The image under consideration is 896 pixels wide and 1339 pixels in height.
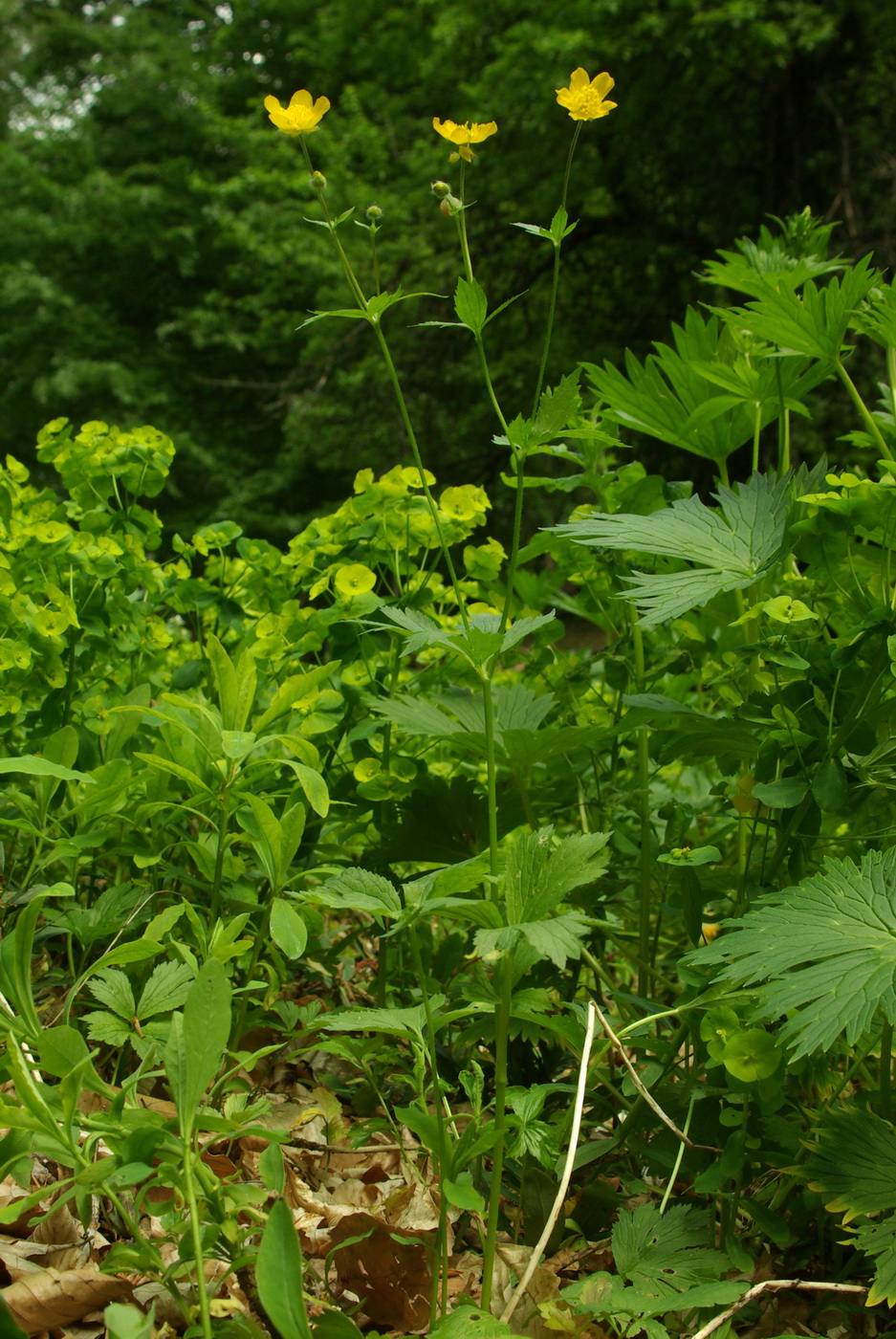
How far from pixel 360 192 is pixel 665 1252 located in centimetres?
1009

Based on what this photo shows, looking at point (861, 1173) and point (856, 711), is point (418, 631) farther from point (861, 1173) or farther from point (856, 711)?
point (861, 1173)

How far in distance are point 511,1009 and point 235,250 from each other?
1315 cm

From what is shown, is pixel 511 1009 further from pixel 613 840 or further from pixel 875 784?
pixel 613 840

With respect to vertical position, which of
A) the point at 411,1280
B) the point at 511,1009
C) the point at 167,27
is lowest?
the point at 411,1280

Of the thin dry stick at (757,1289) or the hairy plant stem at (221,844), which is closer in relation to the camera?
the thin dry stick at (757,1289)

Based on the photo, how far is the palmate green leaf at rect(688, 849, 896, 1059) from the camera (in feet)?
2.32

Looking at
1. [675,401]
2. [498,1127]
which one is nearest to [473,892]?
[498,1127]

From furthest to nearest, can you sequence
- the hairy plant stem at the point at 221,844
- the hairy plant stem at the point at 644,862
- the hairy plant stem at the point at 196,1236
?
1. the hairy plant stem at the point at 644,862
2. the hairy plant stem at the point at 221,844
3. the hairy plant stem at the point at 196,1236

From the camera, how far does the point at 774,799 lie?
0.89m

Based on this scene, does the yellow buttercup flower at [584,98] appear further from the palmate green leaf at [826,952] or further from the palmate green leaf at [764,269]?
the palmate green leaf at [826,952]

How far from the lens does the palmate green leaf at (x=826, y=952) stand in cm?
71

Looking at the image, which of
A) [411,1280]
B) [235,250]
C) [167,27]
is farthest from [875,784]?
[167,27]

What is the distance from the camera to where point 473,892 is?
1.04m

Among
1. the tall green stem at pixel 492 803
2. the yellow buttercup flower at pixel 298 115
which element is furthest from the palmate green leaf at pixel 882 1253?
the yellow buttercup flower at pixel 298 115
